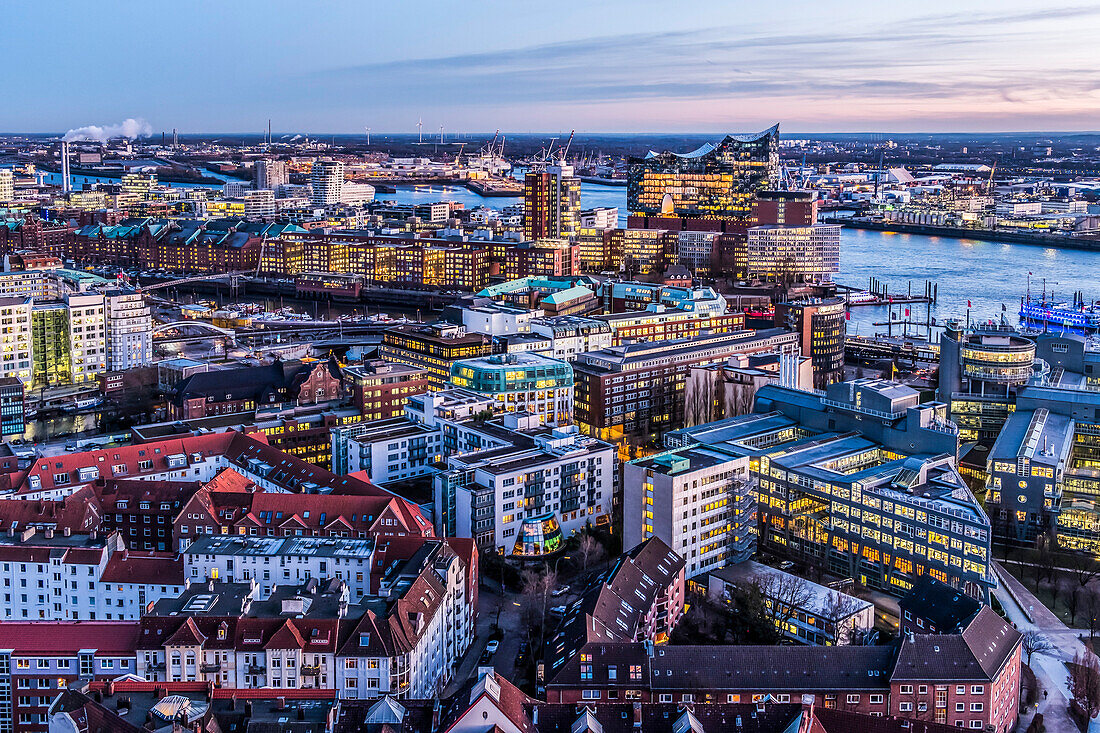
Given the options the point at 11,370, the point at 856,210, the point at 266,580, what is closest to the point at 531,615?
the point at 266,580

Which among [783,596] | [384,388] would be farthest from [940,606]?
[384,388]

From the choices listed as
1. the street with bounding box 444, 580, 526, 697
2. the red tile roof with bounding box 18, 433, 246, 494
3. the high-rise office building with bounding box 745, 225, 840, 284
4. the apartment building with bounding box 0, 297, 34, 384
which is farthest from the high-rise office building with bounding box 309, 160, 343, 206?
the street with bounding box 444, 580, 526, 697

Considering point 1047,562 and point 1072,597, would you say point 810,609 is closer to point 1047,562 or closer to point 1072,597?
point 1072,597

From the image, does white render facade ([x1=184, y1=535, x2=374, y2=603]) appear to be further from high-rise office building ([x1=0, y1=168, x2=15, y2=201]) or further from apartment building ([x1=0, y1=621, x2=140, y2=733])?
high-rise office building ([x1=0, y1=168, x2=15, y2=201])

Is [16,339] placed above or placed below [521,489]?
above

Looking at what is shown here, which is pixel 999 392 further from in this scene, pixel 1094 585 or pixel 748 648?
pixel 748 648

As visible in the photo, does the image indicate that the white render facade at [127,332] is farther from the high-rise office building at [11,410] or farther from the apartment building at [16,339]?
the high-rise office building at [11,410]
